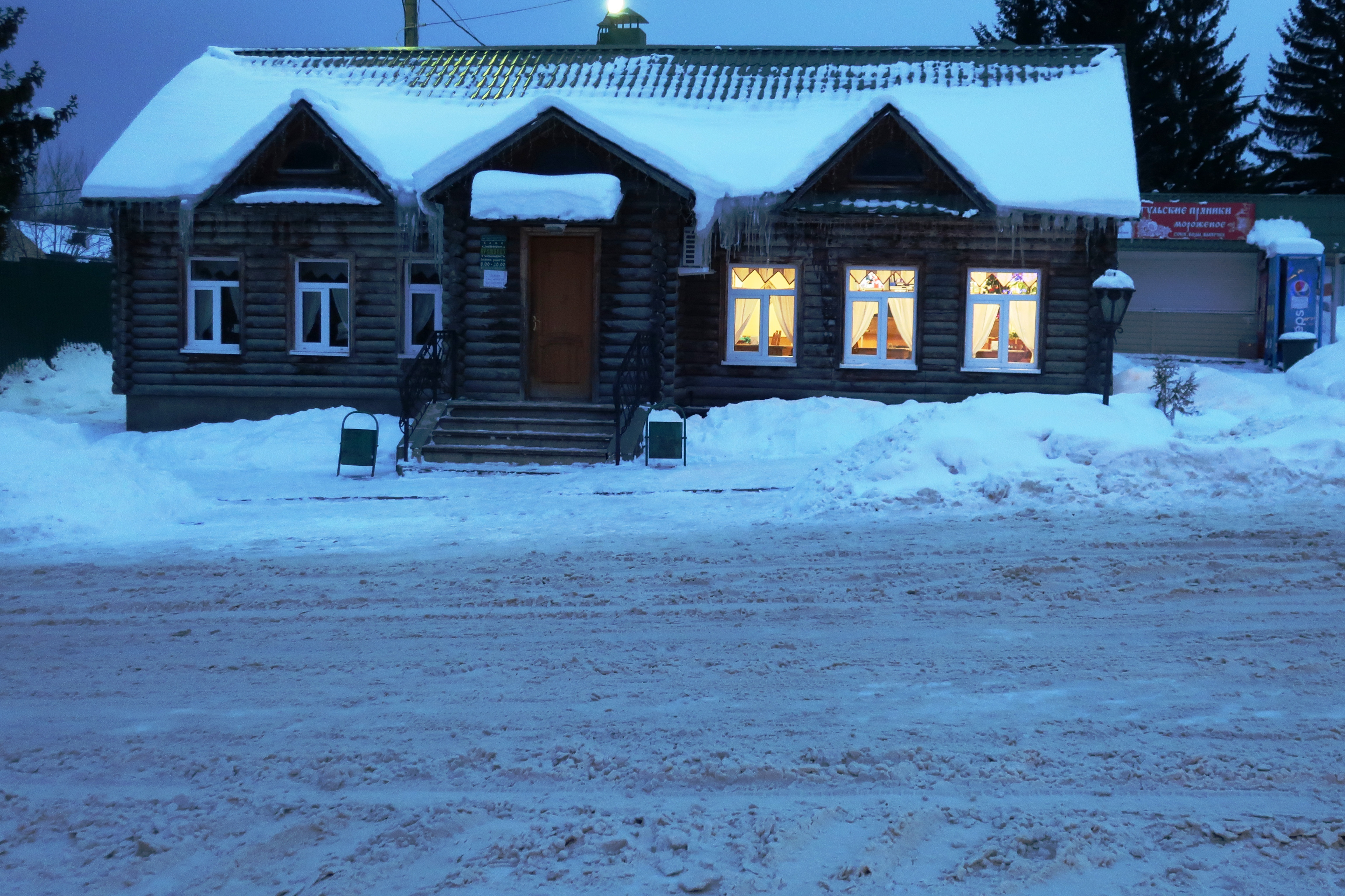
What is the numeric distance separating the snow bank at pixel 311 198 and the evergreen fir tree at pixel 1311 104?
105 feet

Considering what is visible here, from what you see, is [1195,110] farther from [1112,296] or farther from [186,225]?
[186,225]

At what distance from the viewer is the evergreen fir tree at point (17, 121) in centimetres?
2445

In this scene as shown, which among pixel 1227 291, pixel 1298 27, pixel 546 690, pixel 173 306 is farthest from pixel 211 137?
pixel 1298 27

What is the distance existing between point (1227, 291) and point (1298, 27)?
16.7 meters

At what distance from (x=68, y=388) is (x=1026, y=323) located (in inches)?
724

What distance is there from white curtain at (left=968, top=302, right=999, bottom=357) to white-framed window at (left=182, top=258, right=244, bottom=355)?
37.0ft

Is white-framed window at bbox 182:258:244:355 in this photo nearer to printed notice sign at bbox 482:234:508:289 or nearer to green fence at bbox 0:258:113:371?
printed notice sign at bbox 482:234:508:289

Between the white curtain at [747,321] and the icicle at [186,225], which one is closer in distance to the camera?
the icicle at [186,225]

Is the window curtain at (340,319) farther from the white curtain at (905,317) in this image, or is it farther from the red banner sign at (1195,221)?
the red banner sign at (1195,221)

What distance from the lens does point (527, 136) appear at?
622 inches

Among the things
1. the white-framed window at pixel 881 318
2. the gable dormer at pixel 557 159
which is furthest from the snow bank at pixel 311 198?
the white-framed window at pixel 881 318

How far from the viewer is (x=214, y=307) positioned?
18.5 metres

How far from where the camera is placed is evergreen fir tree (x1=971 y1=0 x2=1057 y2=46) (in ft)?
126

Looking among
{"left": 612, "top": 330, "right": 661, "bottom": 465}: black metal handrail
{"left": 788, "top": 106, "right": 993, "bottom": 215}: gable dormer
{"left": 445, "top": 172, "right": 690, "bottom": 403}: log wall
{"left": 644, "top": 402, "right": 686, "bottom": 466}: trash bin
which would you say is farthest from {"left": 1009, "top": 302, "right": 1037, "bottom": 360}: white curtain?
{"left": 644, "top": 402, "right": 686, "bottom": 466}: trash bin
